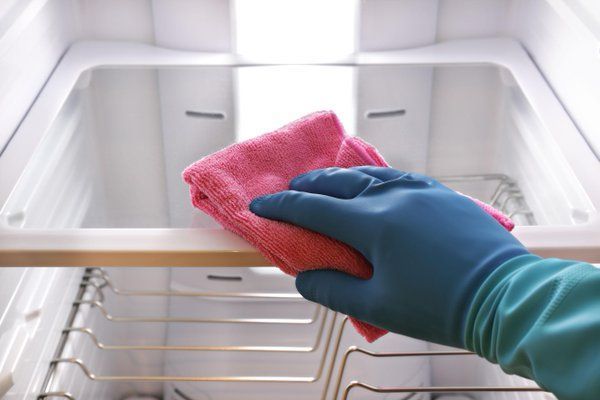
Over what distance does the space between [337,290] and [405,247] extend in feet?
0.30

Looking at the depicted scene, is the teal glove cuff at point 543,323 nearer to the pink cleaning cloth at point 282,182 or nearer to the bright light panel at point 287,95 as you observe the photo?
the pink cleaning cloth at point 282,182

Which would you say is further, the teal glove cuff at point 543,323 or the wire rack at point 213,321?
the wire rack at point 213,321

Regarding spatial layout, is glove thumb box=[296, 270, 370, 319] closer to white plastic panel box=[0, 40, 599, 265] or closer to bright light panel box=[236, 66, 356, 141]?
white plastic panel box=[0, 40, 599, 265]

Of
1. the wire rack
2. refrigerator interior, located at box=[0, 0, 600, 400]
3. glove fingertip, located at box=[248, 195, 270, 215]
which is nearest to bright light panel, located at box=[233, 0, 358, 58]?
refrigerator interior, located at box=[0, 0, 600, 400]

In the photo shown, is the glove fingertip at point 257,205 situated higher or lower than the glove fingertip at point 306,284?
higher

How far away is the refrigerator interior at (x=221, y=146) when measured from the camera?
1185mm

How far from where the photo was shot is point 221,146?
1224 mm

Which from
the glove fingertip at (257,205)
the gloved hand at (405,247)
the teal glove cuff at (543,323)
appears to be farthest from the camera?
the glove fingertip at (257,205)

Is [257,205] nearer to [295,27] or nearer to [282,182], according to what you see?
[282,182]

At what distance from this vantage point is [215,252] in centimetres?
85

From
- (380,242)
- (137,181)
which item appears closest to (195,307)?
(137,181)

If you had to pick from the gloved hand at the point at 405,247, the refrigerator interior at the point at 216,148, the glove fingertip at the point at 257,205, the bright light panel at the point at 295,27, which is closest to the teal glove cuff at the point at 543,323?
the gloved hand at the point at 405,247

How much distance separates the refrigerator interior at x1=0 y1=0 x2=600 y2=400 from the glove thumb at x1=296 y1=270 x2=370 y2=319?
296mm

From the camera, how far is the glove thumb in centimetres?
79
